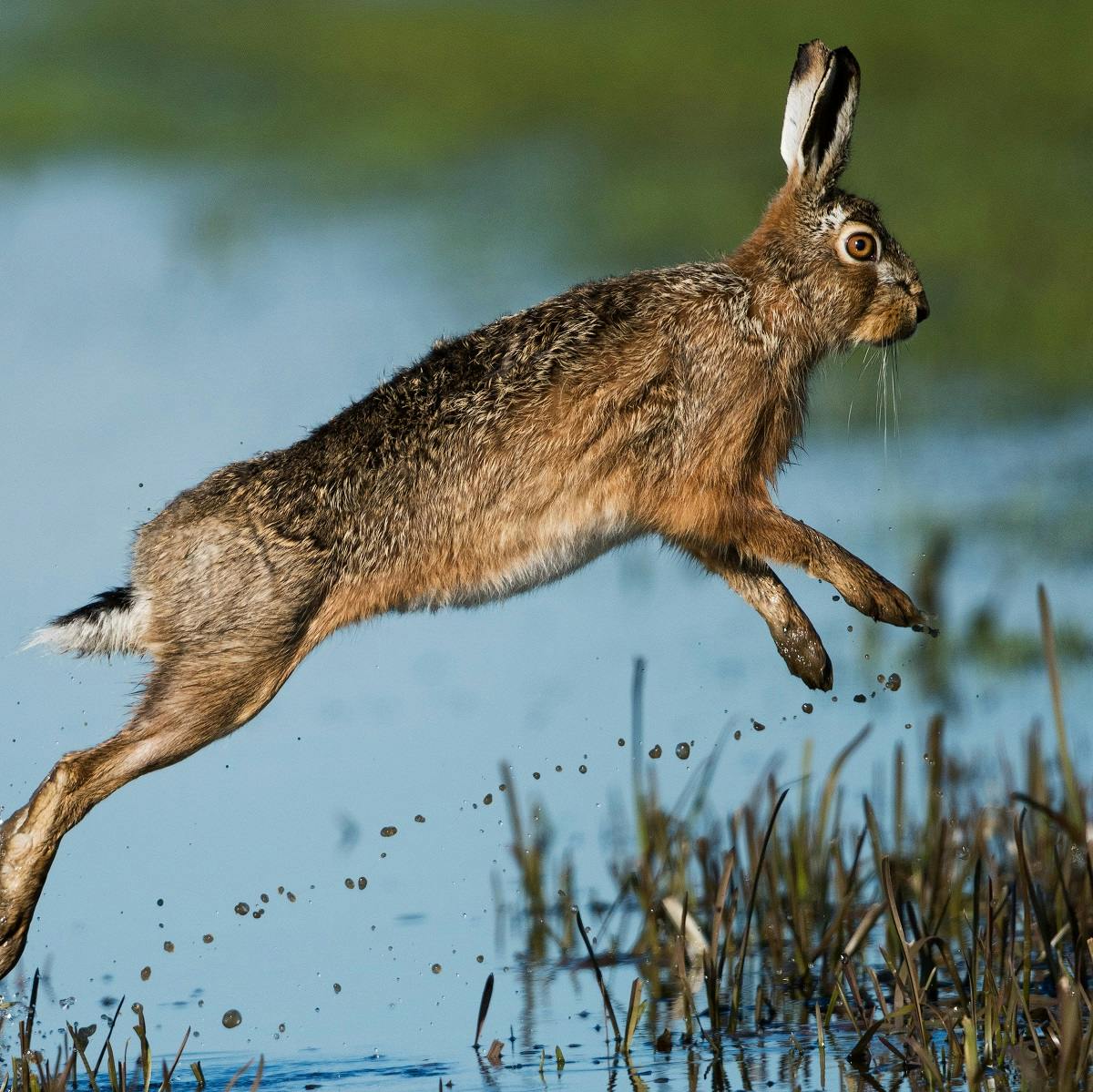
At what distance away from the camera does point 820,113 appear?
19.6ft

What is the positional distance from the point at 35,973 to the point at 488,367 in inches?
98.9

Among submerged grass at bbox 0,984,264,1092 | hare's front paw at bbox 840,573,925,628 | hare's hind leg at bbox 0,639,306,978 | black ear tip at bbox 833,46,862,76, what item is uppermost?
black ear tip at bbox 833,46,862,76

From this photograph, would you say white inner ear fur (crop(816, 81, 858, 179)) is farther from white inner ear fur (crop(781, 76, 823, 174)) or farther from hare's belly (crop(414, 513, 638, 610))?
hare's belly (crop(414, 513, 638, 610))

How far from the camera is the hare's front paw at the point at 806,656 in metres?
5.97

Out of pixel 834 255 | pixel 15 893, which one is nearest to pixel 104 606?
pixel 15 893

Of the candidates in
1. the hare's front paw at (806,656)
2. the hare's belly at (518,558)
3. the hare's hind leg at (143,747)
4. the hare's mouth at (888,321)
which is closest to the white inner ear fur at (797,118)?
the hare's mouth at (888,321)

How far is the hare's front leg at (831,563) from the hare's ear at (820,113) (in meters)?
1.34

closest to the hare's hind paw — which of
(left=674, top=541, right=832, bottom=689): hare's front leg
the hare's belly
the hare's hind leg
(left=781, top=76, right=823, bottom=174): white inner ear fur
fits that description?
the hare's hind leg

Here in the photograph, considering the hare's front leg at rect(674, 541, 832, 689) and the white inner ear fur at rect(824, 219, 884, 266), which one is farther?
the white inner ear fur at rect(824, 219, 884, 266)

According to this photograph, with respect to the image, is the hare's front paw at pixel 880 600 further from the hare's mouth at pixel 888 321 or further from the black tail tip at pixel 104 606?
the black tail tip at pixel 104 606

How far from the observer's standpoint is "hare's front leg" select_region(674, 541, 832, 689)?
19.7 feet

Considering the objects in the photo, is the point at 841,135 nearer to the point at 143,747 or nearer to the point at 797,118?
the point at 797,118

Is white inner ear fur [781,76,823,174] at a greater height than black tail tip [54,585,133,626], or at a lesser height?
greater

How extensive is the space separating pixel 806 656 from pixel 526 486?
1.19 m
